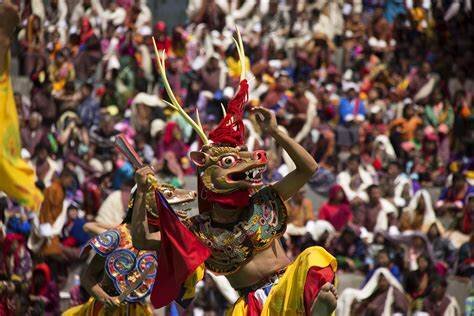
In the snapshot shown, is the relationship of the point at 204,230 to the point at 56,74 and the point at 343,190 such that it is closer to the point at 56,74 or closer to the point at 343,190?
the point at 343,190

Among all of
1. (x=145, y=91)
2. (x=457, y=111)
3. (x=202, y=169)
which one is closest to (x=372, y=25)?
(x=457, y=111)

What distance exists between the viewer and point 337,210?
19516mm

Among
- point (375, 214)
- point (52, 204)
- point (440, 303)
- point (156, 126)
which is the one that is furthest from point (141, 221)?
point (156, 126)

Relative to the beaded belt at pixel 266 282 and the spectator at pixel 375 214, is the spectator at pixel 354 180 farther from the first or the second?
the beaded belt at pixel 266 282

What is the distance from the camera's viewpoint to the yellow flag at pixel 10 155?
11.0 meters

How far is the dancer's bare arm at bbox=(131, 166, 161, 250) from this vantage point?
1141 centimetres

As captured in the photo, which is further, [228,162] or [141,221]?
[228,162]

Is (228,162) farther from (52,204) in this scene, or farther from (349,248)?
(52,204)

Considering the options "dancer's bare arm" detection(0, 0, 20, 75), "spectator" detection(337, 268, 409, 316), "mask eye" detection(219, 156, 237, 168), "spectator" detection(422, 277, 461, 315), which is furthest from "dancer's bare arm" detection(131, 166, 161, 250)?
"spectator" detection(422, 277, 461, 315)

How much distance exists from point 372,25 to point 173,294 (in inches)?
549

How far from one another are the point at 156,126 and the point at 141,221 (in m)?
9.50

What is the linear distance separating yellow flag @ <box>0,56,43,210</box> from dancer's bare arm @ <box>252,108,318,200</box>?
61.2 inches

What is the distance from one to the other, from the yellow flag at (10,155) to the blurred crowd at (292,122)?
4.38 meters

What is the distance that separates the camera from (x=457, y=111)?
2334 cm
